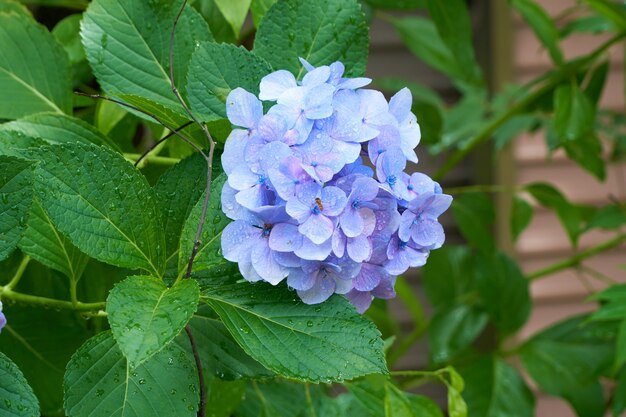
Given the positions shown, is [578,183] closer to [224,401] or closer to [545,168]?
[545,168]

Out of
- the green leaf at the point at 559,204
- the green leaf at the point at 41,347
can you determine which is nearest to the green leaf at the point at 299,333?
the green leaf at the point at 41,347

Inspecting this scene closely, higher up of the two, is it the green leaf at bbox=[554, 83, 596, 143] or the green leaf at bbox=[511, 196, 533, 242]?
the green leaf at bbox=[554, 83, 596, 143]

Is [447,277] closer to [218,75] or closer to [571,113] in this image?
[571,113]

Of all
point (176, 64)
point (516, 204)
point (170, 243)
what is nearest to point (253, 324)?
point (170, 243)

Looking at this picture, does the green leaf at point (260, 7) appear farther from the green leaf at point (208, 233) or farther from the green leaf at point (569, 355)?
the green leaf at point (569, 355)

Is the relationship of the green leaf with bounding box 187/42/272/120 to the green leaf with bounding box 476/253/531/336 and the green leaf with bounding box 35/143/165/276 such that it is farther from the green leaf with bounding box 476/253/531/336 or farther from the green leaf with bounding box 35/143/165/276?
the green leaf with bounding box 476/253/531/336

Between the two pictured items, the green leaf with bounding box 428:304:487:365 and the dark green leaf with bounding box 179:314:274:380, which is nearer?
the dark green leaf with bounding box 179:314:274:380

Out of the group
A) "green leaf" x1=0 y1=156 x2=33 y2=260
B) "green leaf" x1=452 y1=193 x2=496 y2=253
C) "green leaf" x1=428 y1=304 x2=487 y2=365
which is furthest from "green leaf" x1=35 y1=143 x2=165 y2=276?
"green leaf" x1=428 y1=304 x2=487 y2=365
